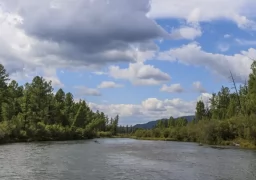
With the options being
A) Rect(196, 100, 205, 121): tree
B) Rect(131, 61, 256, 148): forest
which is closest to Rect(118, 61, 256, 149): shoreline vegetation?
Rect(131, 61, 256, 148): forest

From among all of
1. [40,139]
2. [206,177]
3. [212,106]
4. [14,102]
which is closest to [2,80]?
[14,102]

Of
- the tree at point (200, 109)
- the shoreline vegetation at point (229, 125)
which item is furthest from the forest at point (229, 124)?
the tree at point (200, 109)

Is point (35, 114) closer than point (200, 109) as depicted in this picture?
Yes

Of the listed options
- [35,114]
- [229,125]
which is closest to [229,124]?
[229,125]

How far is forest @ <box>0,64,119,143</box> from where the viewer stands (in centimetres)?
8575

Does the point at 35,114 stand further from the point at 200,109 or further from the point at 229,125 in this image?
the point at 200,109

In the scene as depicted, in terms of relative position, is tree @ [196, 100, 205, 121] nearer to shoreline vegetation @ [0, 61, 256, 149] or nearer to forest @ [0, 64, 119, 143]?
shoreline vegetation @ [0, 61, 256, 149]

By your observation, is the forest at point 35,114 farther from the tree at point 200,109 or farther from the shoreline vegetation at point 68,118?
the tree at point 200,109

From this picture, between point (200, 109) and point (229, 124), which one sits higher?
point (200, 109)

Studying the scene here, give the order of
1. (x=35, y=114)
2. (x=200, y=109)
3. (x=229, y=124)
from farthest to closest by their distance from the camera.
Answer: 1. (x=200, y=109)
2. (x=35, y=114)
3. (x=229, y=124)

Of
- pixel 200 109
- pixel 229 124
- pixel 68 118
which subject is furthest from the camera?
pixel 200 109

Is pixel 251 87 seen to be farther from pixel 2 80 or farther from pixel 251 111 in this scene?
pixel 2 80

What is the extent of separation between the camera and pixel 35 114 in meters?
104

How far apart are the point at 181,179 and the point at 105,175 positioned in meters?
6.33
